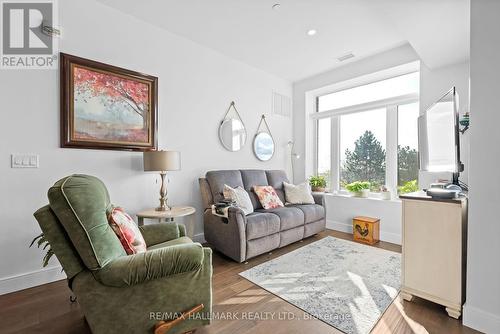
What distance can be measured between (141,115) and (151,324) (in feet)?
7.16

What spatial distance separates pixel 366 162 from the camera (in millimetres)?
3939

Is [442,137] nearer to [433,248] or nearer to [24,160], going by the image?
[433,248]

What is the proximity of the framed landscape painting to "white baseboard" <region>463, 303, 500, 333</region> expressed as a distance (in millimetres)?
3217

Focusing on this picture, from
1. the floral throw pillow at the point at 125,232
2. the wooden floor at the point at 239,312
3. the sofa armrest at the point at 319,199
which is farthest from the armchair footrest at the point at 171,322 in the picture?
the sofa armrest at the point at 319,199

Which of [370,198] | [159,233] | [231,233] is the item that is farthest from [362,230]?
[159,233]

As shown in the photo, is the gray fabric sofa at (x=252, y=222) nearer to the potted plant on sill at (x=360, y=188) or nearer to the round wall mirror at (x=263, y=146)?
the round wall mirror at (x=263, y=146)

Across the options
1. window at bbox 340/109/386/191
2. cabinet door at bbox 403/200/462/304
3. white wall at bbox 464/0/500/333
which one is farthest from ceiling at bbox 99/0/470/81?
cabinet door at bbox 403/200/462/304

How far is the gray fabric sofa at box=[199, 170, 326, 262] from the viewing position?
2.53m

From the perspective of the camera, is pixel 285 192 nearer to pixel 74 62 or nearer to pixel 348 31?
pixel 348 31

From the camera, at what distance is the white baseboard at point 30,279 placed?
196 centimetres

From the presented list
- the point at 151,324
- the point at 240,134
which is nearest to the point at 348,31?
the point at 240,134

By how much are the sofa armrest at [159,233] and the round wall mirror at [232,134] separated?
1760 millimetres

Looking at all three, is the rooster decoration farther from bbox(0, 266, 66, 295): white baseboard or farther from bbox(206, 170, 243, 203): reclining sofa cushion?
bbox(0, 266, 66, 295): white baseboard

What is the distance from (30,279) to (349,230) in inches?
159
